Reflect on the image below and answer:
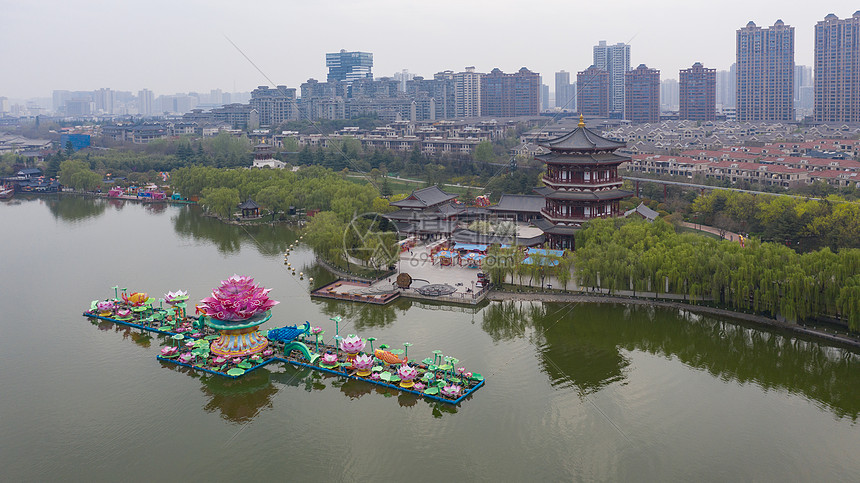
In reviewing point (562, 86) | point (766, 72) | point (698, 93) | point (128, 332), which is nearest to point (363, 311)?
point (128, 332)

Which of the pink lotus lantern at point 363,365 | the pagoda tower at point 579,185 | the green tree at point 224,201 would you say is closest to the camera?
the pink lotus lantern at point 363,365

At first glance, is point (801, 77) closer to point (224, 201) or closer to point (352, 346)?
point (224, 201)

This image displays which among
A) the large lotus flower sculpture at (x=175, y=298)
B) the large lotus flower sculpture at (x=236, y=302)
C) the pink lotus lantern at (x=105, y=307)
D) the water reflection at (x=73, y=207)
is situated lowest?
the pink lotus lantern at (x=105, y=307)

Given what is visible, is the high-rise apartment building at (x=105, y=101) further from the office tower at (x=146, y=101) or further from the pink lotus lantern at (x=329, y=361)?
the pink lotus lantern at (x=329, y=361)

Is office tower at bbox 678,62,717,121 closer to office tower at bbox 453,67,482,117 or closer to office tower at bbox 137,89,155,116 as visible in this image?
office tower at bbox 453,67,482,117

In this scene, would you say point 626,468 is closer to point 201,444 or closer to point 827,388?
point 827,388

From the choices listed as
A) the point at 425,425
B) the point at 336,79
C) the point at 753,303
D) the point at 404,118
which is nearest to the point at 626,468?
the point at 425,425

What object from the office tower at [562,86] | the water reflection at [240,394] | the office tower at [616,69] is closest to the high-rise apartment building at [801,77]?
the office tower at [562,86]
